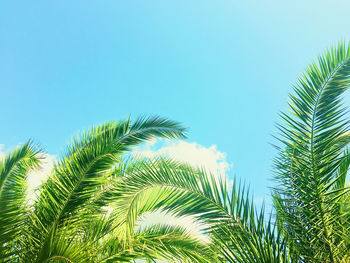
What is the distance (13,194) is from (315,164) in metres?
4.84

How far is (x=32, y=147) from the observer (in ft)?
22.5

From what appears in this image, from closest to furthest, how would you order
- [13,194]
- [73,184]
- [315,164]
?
[315,164]
[73,184]
[13,194]

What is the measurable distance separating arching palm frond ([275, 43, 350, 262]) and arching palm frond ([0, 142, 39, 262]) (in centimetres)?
366

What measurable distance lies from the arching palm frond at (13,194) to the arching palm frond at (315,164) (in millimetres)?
3665

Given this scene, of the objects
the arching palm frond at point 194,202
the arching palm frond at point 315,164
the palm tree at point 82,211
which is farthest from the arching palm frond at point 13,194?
the arching palm frond at point 315,164

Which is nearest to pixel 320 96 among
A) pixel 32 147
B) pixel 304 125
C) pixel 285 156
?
pixel 304 125

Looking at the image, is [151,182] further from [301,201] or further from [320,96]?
[320,96]

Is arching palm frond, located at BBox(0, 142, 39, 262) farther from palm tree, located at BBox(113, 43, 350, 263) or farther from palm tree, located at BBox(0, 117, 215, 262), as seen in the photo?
palm tree, located at BBox(113, 43, 350, 263)

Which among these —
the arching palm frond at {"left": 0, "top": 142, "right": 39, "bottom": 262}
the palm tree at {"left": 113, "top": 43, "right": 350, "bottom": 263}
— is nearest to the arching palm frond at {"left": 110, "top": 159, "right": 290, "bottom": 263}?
the palm tree at {"left": 113, "top": 43, "right": 350, "bottom": 263}

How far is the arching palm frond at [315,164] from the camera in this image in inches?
117

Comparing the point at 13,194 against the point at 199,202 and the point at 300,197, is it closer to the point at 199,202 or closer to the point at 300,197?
the point at 199,202

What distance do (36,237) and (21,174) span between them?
2374 millimetres

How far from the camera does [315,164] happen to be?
317 cm

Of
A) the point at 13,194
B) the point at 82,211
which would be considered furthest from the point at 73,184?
the point at 13,194
